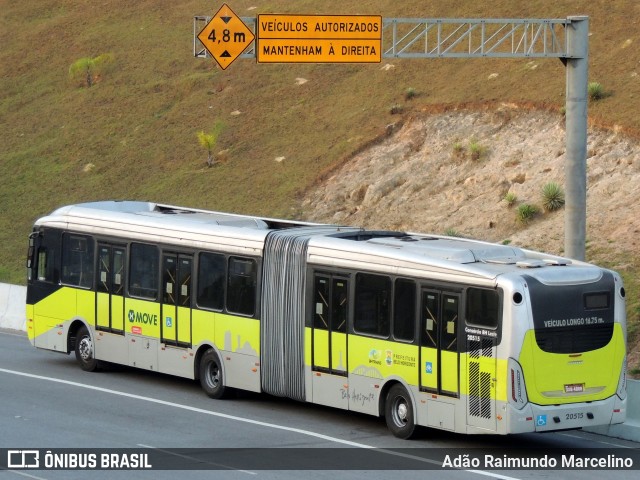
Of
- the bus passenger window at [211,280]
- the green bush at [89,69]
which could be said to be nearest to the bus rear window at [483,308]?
the bus passenger window at [211,280]

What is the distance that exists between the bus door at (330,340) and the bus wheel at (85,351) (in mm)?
5953

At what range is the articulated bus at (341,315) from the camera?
15.9 meters

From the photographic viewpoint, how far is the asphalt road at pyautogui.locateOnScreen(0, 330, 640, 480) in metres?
15.1

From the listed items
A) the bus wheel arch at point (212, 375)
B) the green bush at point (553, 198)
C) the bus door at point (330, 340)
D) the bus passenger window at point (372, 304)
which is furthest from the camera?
the green bush at point (553, 198)

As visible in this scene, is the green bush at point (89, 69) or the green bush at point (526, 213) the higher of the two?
the green bush at point (89, 69)

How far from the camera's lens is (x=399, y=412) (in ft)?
57.1

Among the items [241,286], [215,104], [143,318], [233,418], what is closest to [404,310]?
[233,418]

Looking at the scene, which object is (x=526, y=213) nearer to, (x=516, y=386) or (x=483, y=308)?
(x=483, y=308)

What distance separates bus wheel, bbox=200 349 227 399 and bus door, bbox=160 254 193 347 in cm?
50

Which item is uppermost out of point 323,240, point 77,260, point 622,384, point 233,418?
point 323,240

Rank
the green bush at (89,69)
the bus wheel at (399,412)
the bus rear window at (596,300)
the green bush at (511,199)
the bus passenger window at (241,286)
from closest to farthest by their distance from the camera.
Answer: the bus rear window at (596,300) < the bus wheel at (399,412) < the bus passenger window at (241,286) < the green bush at (511,199) < the green bush at (89,69)

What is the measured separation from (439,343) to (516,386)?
4.83 feet

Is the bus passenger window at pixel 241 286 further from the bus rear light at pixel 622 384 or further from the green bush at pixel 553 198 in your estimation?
the green bush at pixel 553 198
